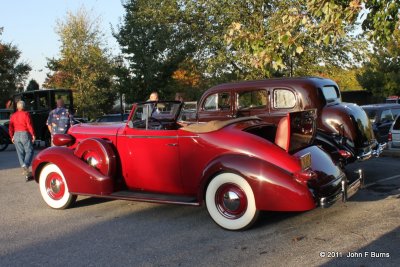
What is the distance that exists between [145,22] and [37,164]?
17575mm

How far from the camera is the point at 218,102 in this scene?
9641 mm

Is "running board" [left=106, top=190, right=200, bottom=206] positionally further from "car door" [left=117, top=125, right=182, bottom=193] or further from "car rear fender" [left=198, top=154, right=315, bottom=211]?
"car rear fender" [left=198, top=154, right=315, bottom=211]

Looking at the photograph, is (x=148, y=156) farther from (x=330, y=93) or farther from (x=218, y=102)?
(x=330, y=93)

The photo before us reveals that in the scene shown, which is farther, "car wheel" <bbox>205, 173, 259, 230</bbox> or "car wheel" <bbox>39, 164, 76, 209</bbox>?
"car wheel" <bbox>39, 164, 76, 209</bbox>

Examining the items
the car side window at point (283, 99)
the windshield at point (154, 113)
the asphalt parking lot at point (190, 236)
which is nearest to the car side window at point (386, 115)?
the car side window at point (283, 99)

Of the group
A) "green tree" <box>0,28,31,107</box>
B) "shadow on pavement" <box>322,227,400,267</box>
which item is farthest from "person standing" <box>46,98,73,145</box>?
"green tree" <box>0,28,31,107</box>

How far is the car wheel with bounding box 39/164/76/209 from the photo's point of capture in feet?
21.8

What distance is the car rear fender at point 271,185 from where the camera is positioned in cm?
488

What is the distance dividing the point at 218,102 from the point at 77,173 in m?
4.10

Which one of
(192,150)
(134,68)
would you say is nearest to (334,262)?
(192,150)

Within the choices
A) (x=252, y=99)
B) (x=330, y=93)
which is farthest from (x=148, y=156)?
(x=330, y=93)

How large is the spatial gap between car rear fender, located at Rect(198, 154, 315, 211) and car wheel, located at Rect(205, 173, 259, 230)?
99 mm

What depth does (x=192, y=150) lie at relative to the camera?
5.61 metres

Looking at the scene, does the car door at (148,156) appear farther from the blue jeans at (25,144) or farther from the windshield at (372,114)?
the windshield at (372,114)
